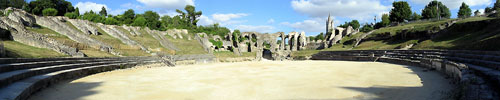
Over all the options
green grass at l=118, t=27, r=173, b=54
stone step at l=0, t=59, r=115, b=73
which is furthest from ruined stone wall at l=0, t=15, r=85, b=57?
green grass at l=118, t=27, r=173, b=54

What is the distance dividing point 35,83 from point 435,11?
286 ft

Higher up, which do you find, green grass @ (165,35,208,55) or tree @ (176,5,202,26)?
tree @ (176,5,202,26)

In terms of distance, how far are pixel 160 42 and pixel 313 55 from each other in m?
22.5

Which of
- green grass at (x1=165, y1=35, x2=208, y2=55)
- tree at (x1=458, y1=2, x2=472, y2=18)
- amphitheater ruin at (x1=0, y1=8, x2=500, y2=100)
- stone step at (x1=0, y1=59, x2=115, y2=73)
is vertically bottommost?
amphitheater ruin at (x1=0, y1=8, x2=500, y2=100)

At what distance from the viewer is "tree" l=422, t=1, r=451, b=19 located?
7019 centimetres

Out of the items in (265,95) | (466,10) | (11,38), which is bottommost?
(265,95)

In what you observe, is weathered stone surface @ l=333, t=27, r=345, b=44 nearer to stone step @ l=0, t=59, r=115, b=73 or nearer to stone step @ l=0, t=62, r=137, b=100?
stone step @ l=0, t=62, r=137, b=100

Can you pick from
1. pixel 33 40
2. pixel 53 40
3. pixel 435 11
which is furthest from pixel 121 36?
pixel 435 11

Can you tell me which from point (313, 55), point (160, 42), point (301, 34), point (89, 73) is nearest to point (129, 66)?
point (89, 73)

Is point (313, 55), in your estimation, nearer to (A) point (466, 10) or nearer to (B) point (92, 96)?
(B) point (92, 96)

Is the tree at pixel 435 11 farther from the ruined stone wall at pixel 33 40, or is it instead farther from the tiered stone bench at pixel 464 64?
the ruined stone wall at pixel 33 40

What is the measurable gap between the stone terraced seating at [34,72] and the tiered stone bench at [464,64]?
9.05 m

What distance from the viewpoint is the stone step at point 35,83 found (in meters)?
5.76

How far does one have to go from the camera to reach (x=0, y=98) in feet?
17.0
